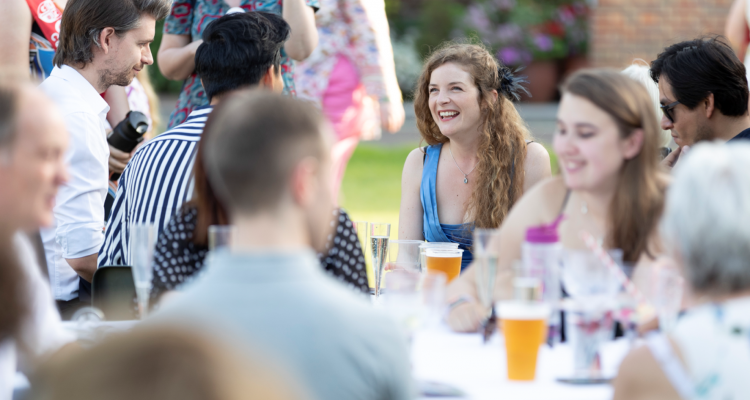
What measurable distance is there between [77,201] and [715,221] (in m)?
2.22

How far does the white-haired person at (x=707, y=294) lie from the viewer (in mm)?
1290

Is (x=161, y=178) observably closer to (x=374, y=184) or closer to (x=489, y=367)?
(x=489, y=367)

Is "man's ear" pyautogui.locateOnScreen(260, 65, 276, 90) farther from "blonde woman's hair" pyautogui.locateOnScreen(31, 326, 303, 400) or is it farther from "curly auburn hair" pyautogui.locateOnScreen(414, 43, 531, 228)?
"blonde woman's hair" pyautogui.locateOnScreen(31, 326, 303, 400)

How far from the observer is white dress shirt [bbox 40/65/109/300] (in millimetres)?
2832

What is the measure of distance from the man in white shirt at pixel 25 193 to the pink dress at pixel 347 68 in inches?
118

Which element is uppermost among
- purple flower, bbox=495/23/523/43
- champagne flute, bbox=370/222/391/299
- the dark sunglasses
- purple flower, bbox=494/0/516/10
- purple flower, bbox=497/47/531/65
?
purple flower, bbox=494/0/516/10

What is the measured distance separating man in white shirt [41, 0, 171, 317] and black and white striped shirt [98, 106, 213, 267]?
18 cm

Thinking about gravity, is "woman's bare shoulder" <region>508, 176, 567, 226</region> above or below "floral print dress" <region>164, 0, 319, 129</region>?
below

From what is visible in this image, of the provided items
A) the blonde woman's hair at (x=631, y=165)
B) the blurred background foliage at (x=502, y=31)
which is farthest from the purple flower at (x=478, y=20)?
the blonde woman's hair at (x=631, y=165)

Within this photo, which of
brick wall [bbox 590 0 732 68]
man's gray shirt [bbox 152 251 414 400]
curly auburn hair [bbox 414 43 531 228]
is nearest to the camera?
man's gray shirt [bbox 152 251 414 400]

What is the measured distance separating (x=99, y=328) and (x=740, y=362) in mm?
1403

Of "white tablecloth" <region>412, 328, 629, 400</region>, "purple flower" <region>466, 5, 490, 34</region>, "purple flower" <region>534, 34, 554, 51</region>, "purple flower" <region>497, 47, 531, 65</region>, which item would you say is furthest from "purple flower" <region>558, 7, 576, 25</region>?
"white tablecloth" <region>412, 328, 629, 400</region>

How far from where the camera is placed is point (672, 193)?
1395 mm

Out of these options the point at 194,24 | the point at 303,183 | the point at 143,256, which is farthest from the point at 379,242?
the point at 194,24
